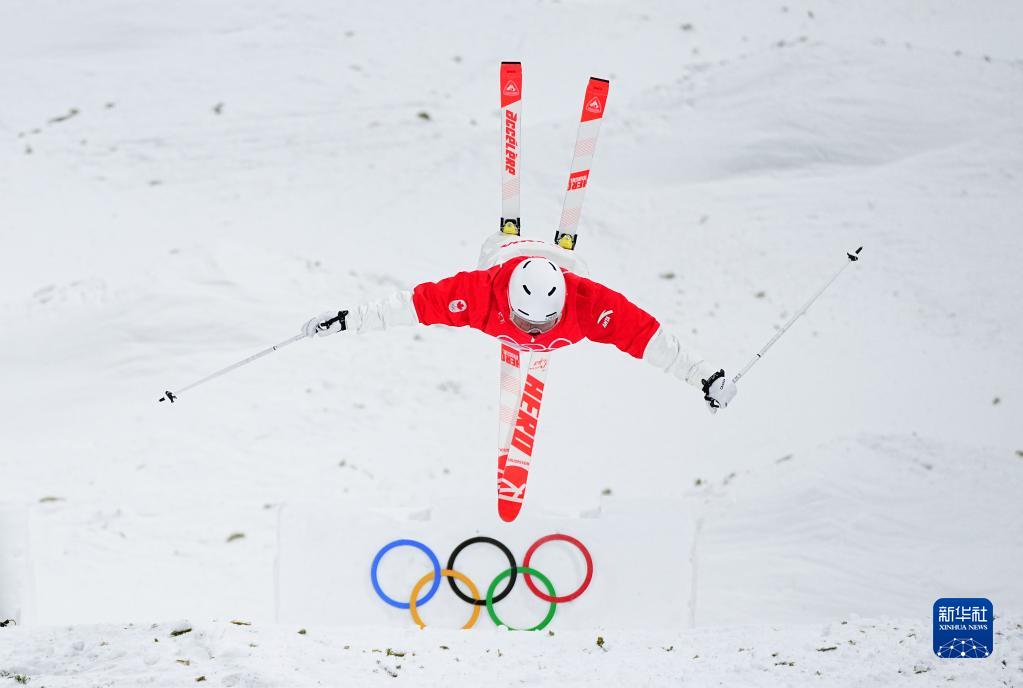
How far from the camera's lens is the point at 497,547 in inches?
284

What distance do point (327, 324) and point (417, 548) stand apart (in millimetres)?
1778

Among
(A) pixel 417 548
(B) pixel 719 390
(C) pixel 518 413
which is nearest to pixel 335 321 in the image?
(C) pixel 518 413

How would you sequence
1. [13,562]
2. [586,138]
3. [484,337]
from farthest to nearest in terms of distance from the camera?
[484,337], [586,138], [13,562]

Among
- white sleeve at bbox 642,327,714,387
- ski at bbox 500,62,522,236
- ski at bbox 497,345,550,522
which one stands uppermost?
ski at bbox 500,62,522,236

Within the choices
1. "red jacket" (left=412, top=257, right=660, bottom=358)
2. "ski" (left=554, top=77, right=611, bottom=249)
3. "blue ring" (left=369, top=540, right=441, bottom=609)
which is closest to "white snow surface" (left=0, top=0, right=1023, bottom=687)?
"blue ring" (left=369, top=540, right=441, bottom=609)

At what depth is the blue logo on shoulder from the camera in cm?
576

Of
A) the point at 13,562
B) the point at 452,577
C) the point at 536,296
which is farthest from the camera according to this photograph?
the point at 452,577

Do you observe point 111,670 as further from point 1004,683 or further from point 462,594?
point 1004,683

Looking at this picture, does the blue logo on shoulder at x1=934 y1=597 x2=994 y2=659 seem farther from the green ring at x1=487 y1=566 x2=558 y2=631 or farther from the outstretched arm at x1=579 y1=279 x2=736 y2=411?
the green ring at x1=487 y1=566 x2=558 y2=631

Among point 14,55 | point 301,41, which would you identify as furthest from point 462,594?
point 14,55

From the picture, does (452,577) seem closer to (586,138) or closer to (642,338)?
(642,338)

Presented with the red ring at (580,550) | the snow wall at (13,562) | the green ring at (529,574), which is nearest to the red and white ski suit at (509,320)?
the red ring at (580,550)

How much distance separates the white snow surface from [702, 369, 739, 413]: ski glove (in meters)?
1.15

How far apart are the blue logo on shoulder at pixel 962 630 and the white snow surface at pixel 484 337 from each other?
93mm
